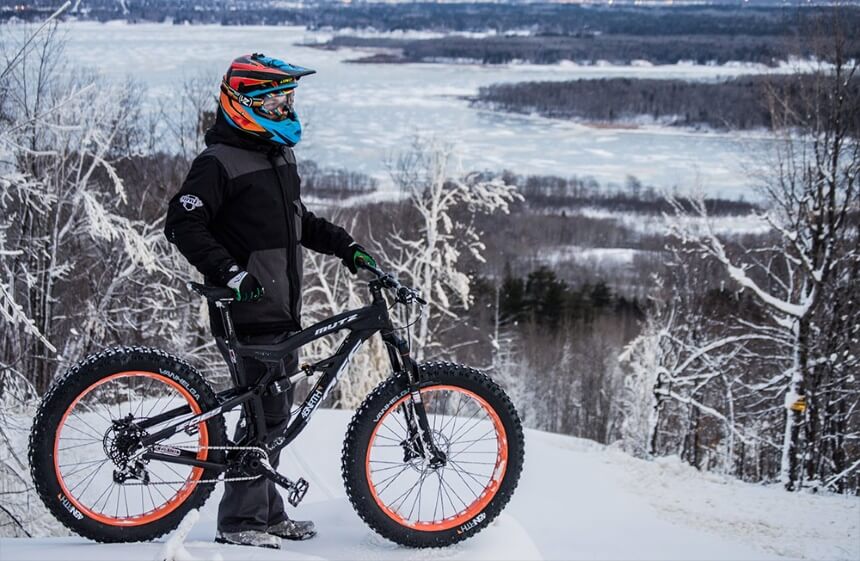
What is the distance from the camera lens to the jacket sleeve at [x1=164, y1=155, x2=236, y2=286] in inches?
138

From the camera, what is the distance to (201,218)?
11.7 ft

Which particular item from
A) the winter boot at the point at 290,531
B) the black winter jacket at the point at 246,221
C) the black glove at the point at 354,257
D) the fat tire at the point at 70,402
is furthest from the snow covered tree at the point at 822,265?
the fat tire at the point at 70,402

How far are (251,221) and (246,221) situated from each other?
24 millimetres

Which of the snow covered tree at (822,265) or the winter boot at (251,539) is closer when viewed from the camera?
the winter boot at (251,539)

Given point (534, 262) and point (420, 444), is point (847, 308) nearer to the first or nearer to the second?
point (420, 444)

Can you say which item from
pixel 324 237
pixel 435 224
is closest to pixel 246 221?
pixel 324 237

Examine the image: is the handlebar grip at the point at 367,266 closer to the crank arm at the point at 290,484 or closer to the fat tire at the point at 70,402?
the fat tire at the point at 70,402

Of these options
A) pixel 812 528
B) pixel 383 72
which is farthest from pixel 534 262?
pixel 812 528

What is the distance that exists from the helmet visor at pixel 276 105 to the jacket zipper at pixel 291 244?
0.18m

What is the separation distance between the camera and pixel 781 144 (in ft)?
58.9

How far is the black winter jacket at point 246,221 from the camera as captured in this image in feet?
11.6

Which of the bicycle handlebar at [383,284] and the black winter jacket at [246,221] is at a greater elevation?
the black winter jacket at [246,221]

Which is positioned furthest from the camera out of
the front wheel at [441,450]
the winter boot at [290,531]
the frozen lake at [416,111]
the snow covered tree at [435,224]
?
the snow covered tree at [435,224]

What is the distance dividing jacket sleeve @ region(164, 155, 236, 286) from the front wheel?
106cm
